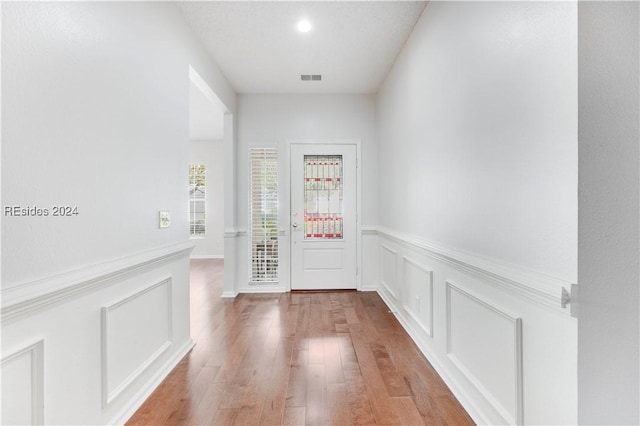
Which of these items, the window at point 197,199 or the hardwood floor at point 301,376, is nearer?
the hardwood floor at point 301,376

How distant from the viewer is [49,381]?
1361 mm

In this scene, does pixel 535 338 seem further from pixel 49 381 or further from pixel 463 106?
pixel 49 381

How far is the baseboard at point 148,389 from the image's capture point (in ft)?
6.03

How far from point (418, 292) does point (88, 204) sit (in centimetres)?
249

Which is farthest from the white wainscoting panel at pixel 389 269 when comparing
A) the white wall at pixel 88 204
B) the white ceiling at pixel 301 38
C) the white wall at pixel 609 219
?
the white wall at pixel 609 219

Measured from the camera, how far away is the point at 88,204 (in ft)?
5.23

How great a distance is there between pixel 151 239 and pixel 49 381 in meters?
0.98

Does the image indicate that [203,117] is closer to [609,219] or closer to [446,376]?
[446,376]

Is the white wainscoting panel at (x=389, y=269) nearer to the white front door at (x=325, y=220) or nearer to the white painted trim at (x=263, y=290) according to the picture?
the white front door at (x=325, y=220)

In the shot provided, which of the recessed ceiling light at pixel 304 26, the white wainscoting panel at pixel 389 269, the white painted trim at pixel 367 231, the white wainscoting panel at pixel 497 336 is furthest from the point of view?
the white painted trim at pixel 367 231

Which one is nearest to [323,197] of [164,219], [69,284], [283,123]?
[283,123]

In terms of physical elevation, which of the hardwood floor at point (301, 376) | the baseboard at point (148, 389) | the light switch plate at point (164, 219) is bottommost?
the hardwood floor at point (301, 376)

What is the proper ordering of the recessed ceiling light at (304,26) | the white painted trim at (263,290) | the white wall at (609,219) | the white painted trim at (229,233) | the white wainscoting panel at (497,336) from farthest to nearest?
the white painted trim at (263,290) → the white painted trim at (229,233) → the recessed ceiling light at (304,26) → the white wainscoting panel at (497,336) → the white wall at (609,219)

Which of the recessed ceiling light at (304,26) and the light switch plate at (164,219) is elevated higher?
the recessed ceiling light at (304,26)
